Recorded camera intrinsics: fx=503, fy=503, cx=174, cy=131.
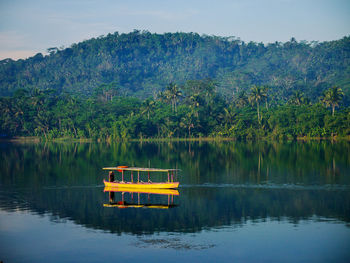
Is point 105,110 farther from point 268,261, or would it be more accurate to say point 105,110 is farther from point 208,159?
point 268,261

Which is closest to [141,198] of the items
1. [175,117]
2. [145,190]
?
[145,190]

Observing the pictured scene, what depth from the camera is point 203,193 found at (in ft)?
Answer: 171

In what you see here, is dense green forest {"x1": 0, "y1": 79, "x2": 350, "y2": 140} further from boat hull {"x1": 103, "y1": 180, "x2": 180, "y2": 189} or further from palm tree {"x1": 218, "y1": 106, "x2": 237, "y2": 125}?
boat hull {"x1": 103, "y1": 180, "x2": 180, "y2": 189}

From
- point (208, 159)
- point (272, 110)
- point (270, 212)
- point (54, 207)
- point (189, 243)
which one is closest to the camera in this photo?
point (189, 243)

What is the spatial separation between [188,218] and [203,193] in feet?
37.9

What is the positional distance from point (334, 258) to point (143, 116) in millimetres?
144108

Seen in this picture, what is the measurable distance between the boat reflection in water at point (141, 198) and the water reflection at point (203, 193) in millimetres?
537

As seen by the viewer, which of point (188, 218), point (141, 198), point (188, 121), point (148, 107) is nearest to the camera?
point (188, 218)

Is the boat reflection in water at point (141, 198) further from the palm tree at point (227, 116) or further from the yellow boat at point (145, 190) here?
the palm tree at point (227, 116)

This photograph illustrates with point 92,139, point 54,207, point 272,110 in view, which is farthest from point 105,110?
point 54,207

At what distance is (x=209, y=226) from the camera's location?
124 ft

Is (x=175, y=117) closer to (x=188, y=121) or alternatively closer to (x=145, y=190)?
(x=188, y=121)

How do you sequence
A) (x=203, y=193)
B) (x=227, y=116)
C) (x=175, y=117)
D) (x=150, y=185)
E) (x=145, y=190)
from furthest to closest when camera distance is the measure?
(x=175, y=117)
(x=227, y=116)
(x=150, y=185)
(x=145, y=190)
(x=203, y=193)

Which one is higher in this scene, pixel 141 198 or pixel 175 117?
pixel 175 117
